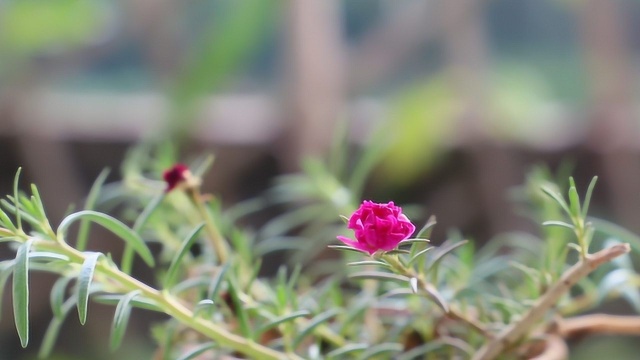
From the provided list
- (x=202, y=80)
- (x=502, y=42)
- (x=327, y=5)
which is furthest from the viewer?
(x=502, y=42)

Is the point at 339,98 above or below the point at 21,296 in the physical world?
below

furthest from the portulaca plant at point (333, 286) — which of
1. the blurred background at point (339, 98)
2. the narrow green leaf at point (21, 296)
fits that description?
the blurred background at point (339, 98)

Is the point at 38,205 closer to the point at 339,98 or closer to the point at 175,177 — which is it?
the point at 175,177

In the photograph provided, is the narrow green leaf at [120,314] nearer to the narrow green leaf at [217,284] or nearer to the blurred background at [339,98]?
the narrow green leaf at [217,284]

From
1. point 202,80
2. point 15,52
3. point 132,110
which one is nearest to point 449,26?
point 202,80

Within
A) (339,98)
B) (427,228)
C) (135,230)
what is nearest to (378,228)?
(427,228)

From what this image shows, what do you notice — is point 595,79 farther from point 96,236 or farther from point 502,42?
point 96,236

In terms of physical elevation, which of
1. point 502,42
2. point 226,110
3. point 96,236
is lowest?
point 96,236

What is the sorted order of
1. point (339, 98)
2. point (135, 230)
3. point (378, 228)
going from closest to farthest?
point (378, 228), point (135, 230), point (339, 98)
